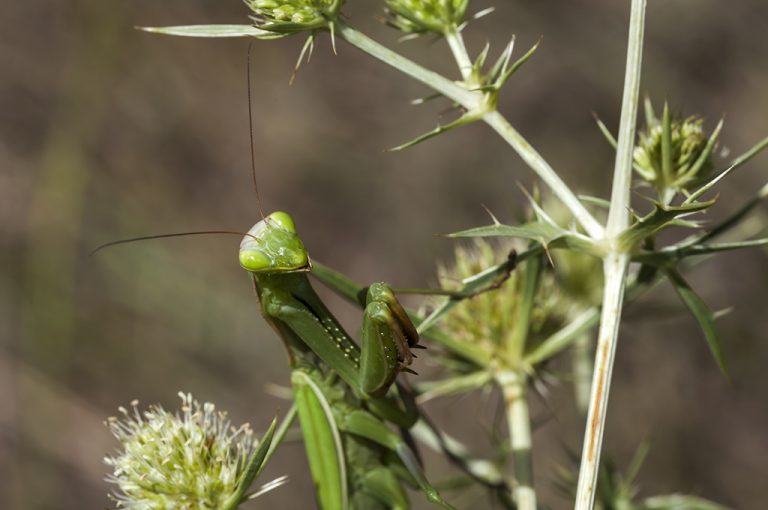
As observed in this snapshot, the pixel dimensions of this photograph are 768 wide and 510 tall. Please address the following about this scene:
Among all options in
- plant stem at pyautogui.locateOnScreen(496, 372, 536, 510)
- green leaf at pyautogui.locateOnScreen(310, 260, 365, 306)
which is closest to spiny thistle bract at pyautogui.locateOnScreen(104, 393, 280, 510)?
green leaf at pyautogui.locateOnScreen(310, 260, 365, 306)

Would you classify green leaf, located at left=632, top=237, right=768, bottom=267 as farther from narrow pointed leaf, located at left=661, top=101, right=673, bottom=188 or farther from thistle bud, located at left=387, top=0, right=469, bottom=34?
thistle bud, located at left=387, top=0, right=469, bottom=34

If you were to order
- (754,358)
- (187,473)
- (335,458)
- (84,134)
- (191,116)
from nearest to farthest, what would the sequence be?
(187,473)
(335,458)
(754,358)
(84,134)
(191,116)

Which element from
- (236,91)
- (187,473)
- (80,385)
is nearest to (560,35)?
(236,91)

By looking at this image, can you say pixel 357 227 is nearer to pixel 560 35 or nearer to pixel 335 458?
pixel 560 35

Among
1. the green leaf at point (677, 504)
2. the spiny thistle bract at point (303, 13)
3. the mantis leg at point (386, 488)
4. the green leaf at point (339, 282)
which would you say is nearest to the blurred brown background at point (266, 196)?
the green leaf at point (677, 504)

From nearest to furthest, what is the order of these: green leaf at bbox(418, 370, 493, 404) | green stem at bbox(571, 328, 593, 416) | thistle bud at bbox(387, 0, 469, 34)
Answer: thistle bud at bbox(387, 0, 469, 34) → green leaf at bbox(418, 370, 493, 404) → green stem at bbox(571, 328, 593, 416)

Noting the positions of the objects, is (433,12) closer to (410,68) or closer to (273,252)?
(410,68)

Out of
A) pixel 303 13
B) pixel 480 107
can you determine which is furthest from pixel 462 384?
pixel 303 13
